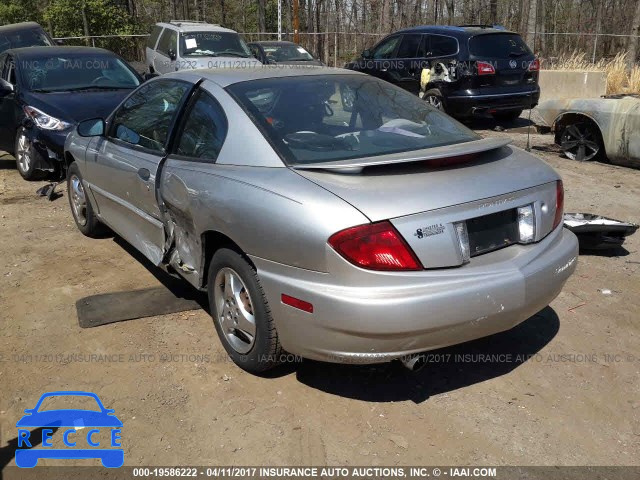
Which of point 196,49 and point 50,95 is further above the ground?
point 196,49

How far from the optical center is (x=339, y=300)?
2.82 m

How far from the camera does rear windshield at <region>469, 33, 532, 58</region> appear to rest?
11.2 meters

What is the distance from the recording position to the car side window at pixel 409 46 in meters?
12.3

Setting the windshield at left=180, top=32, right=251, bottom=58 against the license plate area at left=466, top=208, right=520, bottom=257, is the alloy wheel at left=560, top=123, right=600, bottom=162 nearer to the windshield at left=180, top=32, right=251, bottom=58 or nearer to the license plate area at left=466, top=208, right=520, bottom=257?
the license plate area at left=466, top=208, right=520, bottom=257

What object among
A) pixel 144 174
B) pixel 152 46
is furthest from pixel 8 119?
pixel 152 46

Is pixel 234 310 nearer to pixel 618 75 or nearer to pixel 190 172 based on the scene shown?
pixel 190 172

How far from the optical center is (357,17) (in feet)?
131

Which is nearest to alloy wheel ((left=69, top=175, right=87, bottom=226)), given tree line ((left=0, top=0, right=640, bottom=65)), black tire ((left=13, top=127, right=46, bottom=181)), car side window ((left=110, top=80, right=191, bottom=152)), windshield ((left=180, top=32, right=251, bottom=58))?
car side window ((left=110, top=80, right=191, bottom=152))

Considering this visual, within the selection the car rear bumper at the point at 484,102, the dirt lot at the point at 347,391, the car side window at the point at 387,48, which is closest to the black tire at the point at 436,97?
the car rear bumper at the point at 484,102

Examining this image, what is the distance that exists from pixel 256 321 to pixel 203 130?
1.26 metres

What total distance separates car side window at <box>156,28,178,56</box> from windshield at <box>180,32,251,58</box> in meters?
0.23

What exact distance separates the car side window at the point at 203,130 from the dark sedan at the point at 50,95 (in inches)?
170

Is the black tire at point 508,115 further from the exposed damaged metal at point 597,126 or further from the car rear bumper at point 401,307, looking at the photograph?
the car rear bumper at point 401,307

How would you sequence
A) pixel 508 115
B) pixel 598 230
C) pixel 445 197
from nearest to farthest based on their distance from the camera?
pixel 445 197, pixel 598 230, pixel 508 115
